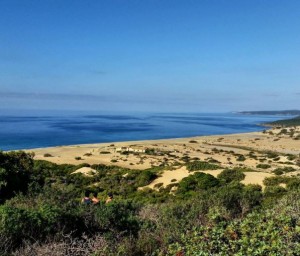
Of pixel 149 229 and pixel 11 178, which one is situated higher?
pixel 149 229

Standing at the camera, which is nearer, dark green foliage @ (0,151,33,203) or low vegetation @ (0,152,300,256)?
low vegetation @ (0,152,300,256)

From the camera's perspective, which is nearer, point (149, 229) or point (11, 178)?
point (149, 229)

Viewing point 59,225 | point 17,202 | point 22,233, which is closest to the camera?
point 22,233

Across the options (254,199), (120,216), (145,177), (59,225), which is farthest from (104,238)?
(145,177)

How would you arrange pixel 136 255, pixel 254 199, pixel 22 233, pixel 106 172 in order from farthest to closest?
1. pixel 106 172
2. pixel 254 199
3. pixel 22 233
4. pixel 136 255

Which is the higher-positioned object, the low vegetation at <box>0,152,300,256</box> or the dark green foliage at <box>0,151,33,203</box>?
the low vegetation at <box>0,152,300,256</box>

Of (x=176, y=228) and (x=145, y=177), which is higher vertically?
(x=176, y=228)

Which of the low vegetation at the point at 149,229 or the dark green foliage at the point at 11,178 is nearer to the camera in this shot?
the low vegetation at the point at 149,229

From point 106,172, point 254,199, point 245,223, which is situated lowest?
point 106,172

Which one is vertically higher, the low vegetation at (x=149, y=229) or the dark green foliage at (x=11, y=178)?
the low vegetation at (x=149, y=229)

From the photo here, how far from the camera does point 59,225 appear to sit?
8234 millimetres

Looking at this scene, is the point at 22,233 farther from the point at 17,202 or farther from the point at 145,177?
the point at 145,177

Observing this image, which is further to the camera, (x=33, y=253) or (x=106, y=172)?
(x=106, y=172)

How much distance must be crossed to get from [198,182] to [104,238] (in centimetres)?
2171
